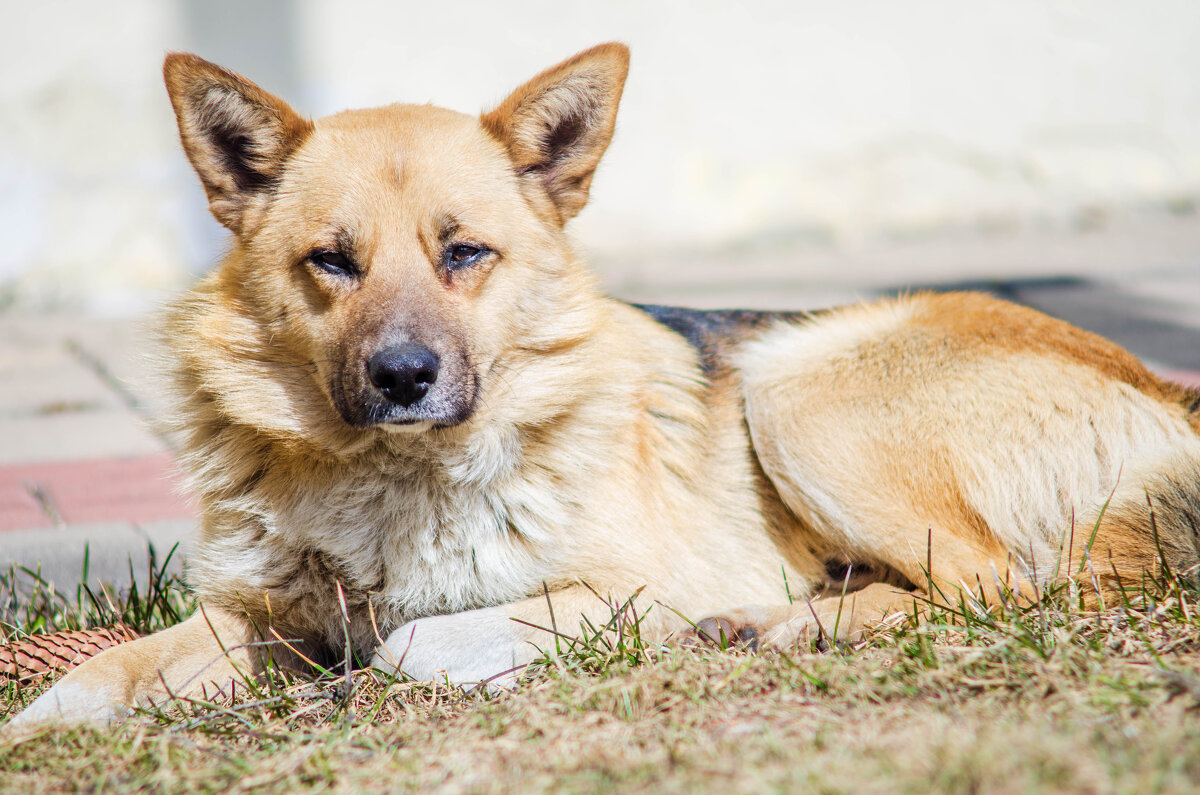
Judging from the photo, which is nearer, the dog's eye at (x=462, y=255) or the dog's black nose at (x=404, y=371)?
the dog's black nose at (x=404, y=371)

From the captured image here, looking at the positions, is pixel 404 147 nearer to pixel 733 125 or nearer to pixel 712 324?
pixel 712 324

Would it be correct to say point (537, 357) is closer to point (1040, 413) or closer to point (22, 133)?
point (1040, 413)

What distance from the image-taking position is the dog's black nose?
8.07 ft

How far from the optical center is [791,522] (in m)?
3.18

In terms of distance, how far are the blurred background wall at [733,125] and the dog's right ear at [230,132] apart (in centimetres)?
370

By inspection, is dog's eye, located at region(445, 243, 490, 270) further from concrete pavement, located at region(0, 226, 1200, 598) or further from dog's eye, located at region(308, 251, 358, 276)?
concrete pavement, located at region(0, 226, 1200, 598)

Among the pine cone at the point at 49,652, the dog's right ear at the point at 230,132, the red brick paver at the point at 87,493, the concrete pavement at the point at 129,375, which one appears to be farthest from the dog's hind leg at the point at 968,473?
the red brick paver at the point at 87,493

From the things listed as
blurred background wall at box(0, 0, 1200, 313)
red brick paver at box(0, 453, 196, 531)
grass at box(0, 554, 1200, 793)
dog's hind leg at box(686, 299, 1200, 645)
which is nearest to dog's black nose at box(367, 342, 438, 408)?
grass at box(0, 554, 1200, 793)

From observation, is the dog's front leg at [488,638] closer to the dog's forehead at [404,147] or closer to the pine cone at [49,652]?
the pine cone at [49,652]

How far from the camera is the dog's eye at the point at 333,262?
271cm

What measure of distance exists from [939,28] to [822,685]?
6355 millimetres

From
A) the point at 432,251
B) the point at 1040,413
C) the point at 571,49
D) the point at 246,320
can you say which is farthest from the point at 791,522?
the point at 571,49

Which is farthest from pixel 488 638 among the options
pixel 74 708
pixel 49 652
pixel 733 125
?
pixel 733 125

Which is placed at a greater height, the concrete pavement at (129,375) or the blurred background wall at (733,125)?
the blurred background wall at (733,125)
